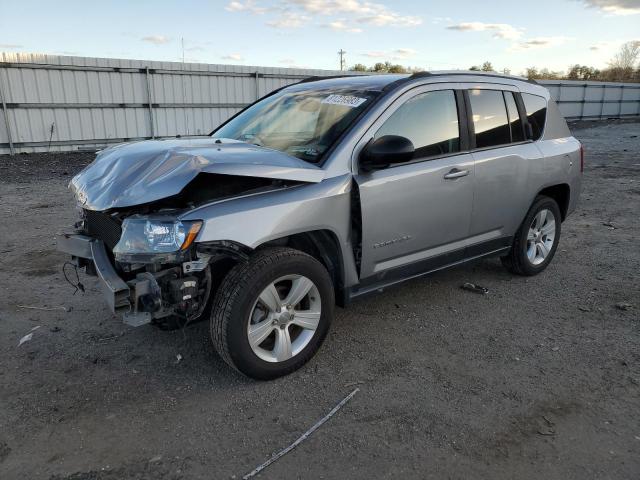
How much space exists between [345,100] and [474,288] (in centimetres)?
220

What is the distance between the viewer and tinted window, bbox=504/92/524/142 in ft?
15.0

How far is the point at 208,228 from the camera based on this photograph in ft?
9.12

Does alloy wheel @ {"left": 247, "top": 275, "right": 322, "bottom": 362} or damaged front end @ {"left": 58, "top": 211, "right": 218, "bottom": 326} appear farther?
alloy wheel @ {"left": 247, "top": 275, "right": 322, "bottom": 362}

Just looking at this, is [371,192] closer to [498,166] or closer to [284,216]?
[284,216]

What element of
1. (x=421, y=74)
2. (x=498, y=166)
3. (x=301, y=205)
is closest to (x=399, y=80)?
(x=421, y=74)

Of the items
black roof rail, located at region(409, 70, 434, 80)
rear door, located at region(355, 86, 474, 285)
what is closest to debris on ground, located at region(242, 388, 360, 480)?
rear door, located at region(355, 86, 474, 285)

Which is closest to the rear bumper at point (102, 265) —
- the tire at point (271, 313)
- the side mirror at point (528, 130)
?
the tire at point (271, 313)

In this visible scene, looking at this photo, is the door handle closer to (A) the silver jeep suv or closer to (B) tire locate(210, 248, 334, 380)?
(A) the silver jeep suv

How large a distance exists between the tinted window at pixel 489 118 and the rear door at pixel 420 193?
211 mm

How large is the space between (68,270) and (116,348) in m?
1.87

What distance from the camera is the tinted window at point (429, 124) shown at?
3660mm

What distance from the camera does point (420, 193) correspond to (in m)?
3.70

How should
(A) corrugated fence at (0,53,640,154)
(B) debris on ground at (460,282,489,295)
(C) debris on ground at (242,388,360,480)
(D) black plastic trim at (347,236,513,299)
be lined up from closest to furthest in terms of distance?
(C) debris on ground at (242,388,360,480)
(D) black plastic trim at (347,236,513,299)
(B) debris on ground at (460,282,489,295)
(A) corrugated fence at (0,53,640,154)

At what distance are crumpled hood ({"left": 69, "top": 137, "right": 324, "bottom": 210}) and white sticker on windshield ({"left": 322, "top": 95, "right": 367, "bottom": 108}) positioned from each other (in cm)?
70
